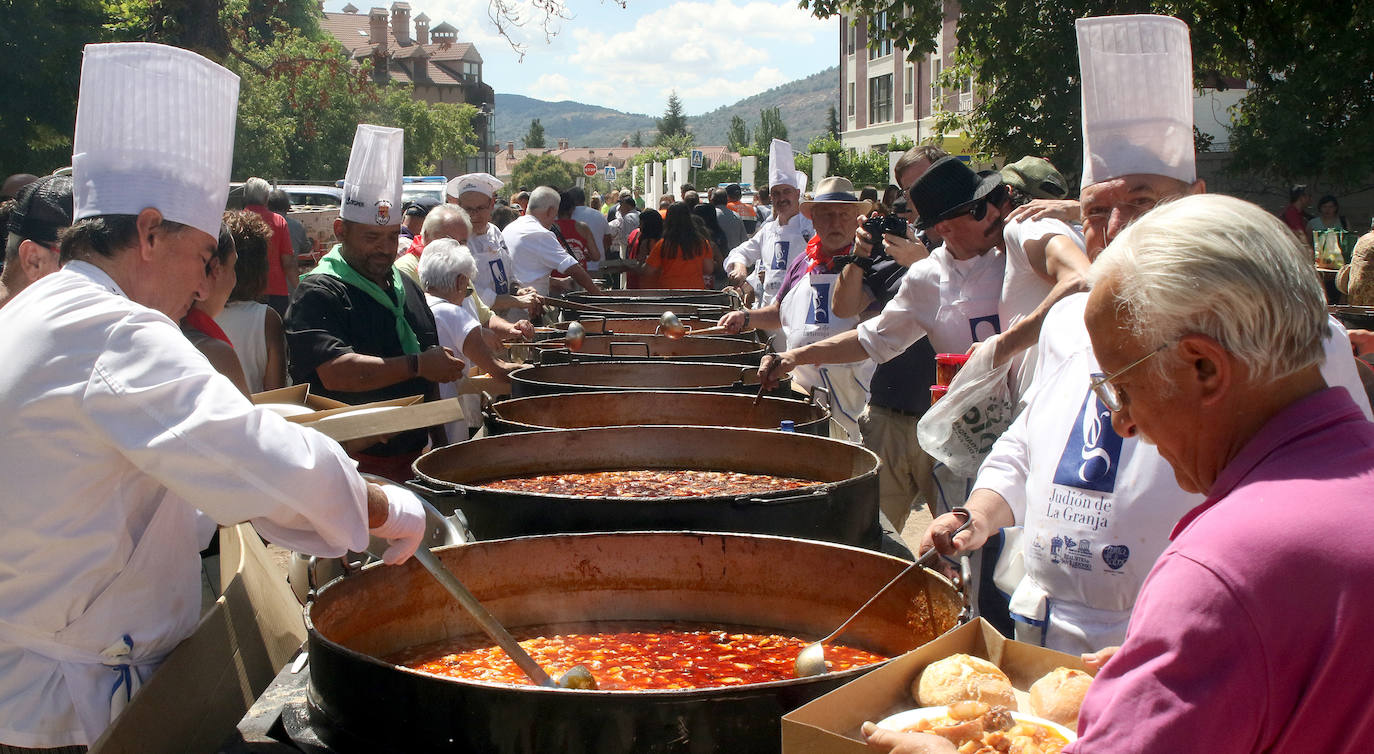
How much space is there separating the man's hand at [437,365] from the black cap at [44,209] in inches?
59.5

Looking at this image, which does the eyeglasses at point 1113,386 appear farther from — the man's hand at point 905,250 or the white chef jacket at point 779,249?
the white chef jacket at point 779,249

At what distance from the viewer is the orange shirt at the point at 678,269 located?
11422 mm

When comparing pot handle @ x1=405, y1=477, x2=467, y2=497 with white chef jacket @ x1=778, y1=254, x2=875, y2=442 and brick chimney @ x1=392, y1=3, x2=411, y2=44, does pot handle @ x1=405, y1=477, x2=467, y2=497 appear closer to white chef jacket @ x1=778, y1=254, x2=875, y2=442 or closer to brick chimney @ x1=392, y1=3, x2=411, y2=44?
white chef jacket @ x1=778, y1=254, x2=875, y2=442

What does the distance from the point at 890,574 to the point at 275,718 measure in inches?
53.8

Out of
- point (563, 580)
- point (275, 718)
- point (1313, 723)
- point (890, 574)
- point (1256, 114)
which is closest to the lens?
point (1313, 723)

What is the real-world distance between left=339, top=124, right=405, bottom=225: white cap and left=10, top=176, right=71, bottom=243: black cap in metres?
1.62

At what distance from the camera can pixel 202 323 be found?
13.3 ft

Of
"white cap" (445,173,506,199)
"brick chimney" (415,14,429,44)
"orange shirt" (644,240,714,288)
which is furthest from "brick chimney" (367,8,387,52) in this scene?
"white cap" (445,173,506,199)

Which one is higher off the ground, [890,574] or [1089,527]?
[1089,527]

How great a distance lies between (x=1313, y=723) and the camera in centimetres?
122

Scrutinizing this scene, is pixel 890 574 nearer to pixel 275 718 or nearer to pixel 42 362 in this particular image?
pixel 275 718

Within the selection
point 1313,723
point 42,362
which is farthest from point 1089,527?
point 42,362

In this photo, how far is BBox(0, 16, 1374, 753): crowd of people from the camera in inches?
48.3

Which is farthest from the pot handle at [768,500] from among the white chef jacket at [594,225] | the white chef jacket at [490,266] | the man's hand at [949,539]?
the white chef jacket at [594,225]
